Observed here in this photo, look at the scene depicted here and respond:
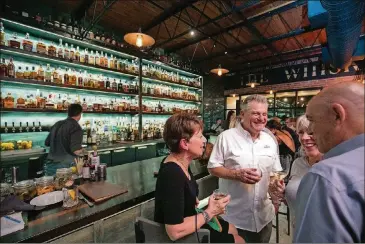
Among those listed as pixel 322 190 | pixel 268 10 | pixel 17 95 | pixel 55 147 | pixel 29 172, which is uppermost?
pixel 268 10

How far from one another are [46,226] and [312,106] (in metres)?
1.45

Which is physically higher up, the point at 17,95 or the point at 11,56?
the point at 11,56

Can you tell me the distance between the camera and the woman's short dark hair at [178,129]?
4.37 ft

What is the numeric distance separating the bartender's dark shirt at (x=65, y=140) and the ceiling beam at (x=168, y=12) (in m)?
2.96

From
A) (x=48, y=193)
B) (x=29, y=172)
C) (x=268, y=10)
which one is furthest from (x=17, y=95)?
(x=268, y=10)

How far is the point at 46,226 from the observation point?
1111 mm

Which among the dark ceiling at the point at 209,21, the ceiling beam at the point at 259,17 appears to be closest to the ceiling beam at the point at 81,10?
the dark ceiling at the point at 209,21

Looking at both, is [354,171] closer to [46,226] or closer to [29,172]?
[46,226]

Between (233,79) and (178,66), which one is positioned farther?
(233,79)

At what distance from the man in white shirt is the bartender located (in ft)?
6.76

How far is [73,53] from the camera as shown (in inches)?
145

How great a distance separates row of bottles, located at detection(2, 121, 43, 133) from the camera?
3.15m

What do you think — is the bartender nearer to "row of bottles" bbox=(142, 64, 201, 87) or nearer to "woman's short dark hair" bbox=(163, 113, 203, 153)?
"woman's short dark hair" bbox=(163, 113, 203, 153)

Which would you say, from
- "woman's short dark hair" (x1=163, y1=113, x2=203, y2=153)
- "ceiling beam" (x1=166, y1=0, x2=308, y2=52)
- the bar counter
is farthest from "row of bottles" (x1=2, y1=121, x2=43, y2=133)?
"ceiling beam" (x1=166, y1=0, x2=308, y2=52)
